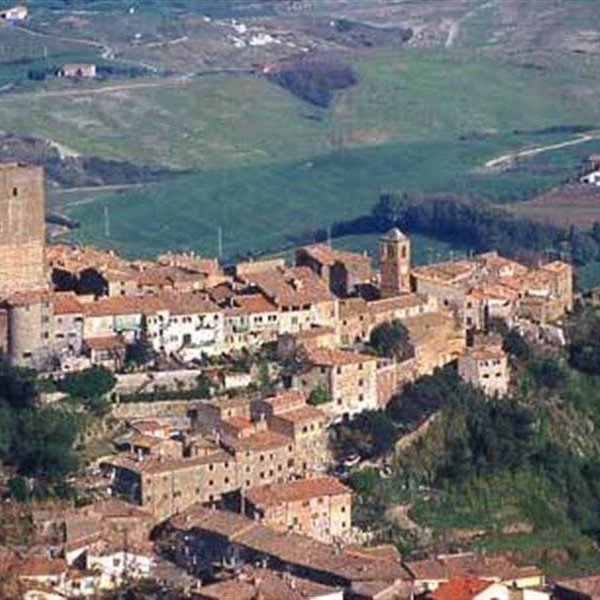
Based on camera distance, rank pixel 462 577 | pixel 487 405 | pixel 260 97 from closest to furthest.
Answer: pixel 462 577, pixel 487 405, pixel 260 97

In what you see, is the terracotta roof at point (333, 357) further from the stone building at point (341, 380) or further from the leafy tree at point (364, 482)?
the leafy tree at point (364, 482)

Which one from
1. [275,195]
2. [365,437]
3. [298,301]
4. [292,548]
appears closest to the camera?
[292,548]

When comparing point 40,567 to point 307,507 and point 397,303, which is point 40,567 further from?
point 397,303

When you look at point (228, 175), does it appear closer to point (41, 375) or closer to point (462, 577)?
point (41, 375)

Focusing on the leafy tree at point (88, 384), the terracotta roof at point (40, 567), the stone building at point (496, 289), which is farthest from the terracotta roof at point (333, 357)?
the terracotta roof at point (40, 567)

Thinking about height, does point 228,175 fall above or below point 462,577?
below

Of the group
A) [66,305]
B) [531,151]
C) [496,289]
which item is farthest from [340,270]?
[531,151]

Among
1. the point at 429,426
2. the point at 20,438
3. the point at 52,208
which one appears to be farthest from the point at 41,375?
the point at 52,208
